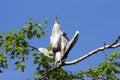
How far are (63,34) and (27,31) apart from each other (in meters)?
1.33

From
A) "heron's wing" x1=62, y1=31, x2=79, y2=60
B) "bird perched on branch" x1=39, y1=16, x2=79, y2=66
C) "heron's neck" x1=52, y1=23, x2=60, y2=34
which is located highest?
"heron's neck" x1=52, y1=23, x2=60, y2=34

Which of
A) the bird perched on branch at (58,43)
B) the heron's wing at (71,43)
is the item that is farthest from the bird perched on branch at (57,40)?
the heron's wing at (71,43)

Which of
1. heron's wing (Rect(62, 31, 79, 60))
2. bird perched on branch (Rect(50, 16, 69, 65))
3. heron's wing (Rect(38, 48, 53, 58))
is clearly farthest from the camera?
heron's wing (Rect(38, 48, 53, 58))

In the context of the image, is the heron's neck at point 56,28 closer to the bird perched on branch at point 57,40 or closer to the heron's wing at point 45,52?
the bird perched on branch at point 57,40

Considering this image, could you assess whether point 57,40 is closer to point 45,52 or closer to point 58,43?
point 58,43

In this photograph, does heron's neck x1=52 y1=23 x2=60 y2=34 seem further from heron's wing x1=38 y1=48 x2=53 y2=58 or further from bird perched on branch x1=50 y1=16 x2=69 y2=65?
heron's wing x1=38 y1=48 x2=53 y2=58

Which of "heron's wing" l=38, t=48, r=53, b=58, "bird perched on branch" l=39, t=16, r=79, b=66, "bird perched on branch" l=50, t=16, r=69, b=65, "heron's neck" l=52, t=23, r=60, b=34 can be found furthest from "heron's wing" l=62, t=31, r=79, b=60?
"heron's wing" l=38, t=48, r=53, b=58

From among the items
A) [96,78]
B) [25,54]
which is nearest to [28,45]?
[25,54]

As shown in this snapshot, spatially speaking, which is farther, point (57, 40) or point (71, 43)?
point (57, 40)

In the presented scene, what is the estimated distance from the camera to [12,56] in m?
13.8

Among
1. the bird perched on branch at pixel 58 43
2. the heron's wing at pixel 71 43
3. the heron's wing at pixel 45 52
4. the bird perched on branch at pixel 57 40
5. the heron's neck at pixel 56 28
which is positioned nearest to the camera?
the heron's wing at pixel 71 43

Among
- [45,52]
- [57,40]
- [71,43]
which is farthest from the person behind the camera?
[45,52]

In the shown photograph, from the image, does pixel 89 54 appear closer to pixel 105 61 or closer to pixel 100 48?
pixel 100 48

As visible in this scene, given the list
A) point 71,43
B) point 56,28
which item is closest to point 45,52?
point 56,28
